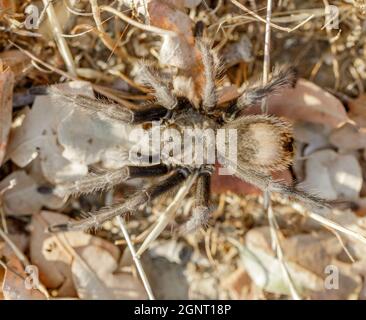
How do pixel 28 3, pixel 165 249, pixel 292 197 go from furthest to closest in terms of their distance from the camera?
pixel 165 249 → pixel 28 3 → pixel 292 197

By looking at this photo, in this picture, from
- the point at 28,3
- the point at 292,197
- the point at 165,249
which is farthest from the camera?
the point at 165,249

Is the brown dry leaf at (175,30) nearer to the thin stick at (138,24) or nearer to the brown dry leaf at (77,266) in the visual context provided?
the thin stick at (138,24)

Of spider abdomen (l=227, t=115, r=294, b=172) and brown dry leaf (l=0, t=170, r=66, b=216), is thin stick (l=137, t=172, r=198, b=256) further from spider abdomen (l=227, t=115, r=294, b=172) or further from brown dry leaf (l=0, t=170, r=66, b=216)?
Result: brown dry leaf (l=0, t=170, r=66, b=216)

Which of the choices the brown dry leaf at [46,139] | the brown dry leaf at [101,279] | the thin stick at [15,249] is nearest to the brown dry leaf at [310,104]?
the brown dry leaf at [46,139]

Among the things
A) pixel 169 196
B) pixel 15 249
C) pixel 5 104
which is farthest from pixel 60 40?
pixel 15 249

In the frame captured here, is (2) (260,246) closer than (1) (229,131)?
No

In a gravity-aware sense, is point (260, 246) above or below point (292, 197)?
below

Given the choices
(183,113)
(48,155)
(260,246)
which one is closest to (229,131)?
(183,113)
